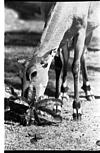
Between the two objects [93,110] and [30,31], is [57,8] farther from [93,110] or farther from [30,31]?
[30,31]

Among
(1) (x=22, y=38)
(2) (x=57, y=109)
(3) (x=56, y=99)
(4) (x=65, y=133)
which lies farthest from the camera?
(1) (x=22, y=38)

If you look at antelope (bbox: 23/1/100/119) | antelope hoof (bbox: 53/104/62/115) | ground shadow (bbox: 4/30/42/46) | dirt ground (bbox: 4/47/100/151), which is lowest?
dirt ground (bbox: 4/47/100/151)

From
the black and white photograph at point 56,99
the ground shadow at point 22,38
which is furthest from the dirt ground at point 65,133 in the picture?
the ground shadow at point 22,38

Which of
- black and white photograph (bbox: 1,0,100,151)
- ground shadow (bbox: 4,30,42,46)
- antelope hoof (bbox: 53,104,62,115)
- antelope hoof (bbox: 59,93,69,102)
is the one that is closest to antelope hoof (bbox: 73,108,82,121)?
black and white photograph (bbox: 1,0,100,151)

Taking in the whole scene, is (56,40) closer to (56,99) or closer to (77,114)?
(56,99)

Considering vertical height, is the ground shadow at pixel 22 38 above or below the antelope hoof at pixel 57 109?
above

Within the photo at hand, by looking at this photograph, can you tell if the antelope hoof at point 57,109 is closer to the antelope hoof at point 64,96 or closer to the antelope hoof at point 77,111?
the antelope hoof at point 77,111

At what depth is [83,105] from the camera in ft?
20.0

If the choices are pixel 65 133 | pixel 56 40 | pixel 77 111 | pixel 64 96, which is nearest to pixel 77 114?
pixel 77 111

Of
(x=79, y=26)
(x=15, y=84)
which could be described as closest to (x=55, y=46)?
(x=79, y=26)

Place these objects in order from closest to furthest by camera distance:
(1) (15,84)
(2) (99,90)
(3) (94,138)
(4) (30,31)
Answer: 1. (3) (94,138)
2. (2) (99,90)
3. (1) (15,84)
4. (4) (30,31)

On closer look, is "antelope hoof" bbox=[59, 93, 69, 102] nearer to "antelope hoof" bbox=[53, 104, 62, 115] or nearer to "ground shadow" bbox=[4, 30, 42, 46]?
"antelope hoof" bbox=[53, 104, 62, 115]

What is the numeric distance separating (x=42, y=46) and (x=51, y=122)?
3.19ft

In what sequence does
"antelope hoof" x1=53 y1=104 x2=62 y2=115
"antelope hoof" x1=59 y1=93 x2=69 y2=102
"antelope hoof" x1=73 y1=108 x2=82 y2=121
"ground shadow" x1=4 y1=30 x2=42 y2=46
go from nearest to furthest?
"antelope hoof" x1=73 y1=108 x2=82 y2=121, "antelope hoof" x1=53 y1=104 x2=62 y2=115, "antelope hoof" x1=59 y1=93 x2=69 y2=102, "ground shadow" x1=4 y1=30 x2=42 y2=46
